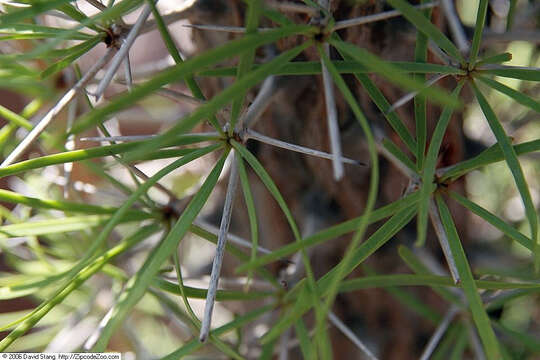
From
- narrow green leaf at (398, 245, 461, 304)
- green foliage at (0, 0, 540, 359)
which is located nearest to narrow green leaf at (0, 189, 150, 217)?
green foliage at (0, 0, 540, 359)

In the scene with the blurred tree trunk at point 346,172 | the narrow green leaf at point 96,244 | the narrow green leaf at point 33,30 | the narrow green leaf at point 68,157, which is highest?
the blurred tree trunk at point 346,172

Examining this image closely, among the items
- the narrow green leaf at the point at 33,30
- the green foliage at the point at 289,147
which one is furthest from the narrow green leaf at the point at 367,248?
the narrow green leaf at the point at 33,30

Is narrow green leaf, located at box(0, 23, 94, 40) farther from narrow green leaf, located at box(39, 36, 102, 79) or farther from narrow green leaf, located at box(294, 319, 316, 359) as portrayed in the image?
narrow green leaf, located at box(294, 319, 316, 359)

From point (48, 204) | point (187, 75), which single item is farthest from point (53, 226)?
point (187, 75)

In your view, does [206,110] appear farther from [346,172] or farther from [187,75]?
[346,172]

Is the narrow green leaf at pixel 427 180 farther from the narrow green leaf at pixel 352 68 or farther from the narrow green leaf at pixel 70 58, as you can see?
the narrow green leaf at pixel 70 58

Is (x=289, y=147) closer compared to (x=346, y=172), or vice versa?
(x=289, y=147)

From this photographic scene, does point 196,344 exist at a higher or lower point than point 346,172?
lower

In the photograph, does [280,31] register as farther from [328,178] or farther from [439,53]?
[328,178]

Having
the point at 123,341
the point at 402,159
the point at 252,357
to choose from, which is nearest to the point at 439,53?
the point at 402,159
